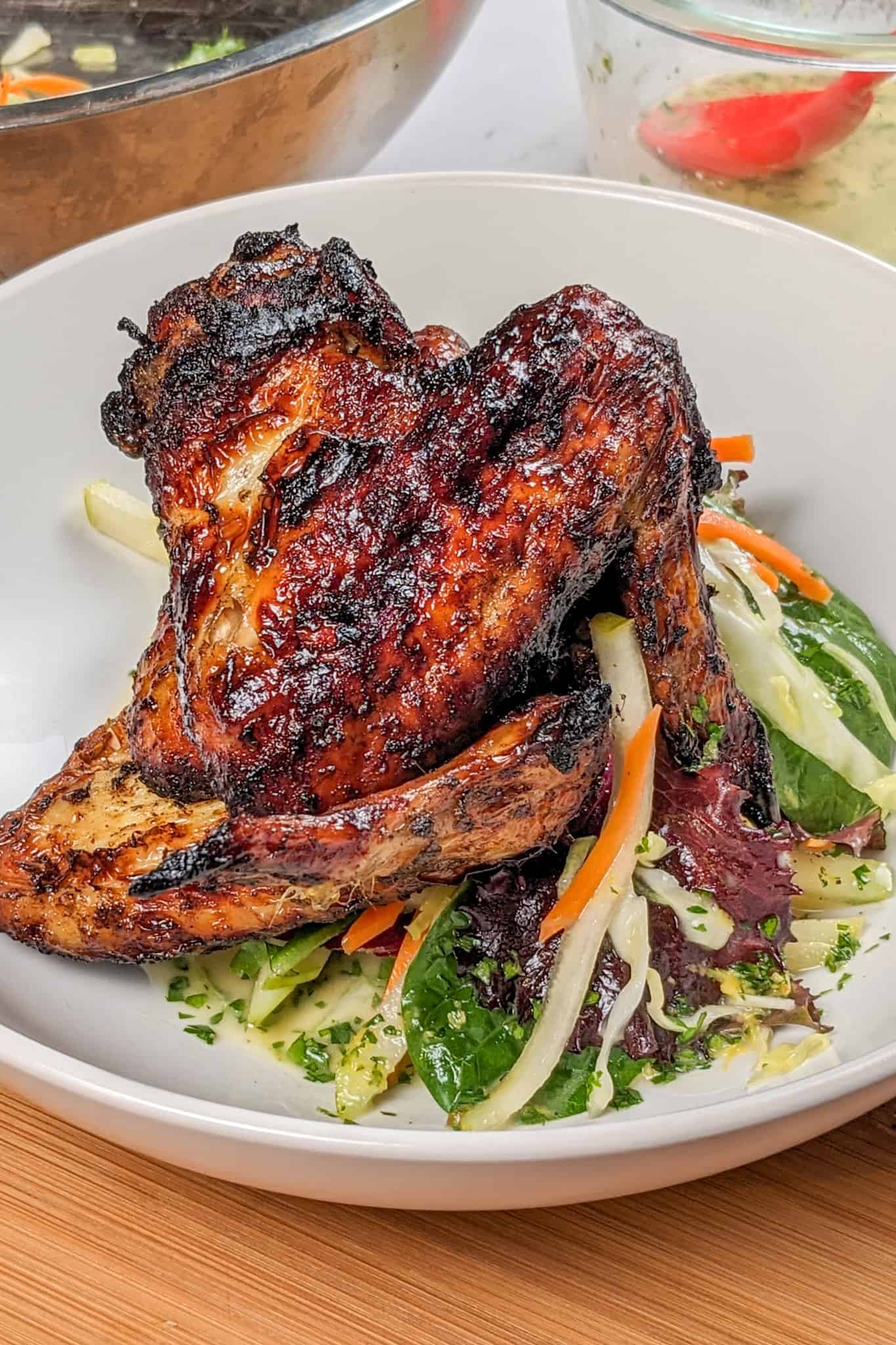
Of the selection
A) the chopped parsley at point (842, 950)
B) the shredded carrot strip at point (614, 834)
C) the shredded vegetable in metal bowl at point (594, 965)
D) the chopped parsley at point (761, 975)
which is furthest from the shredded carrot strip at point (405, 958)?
the chopped parsley at point (842, 950)

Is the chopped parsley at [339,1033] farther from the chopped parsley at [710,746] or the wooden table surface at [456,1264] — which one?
the chopped parsley at [710,746]

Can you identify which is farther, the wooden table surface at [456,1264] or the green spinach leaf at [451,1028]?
the green spinach leaf at [451,1028]

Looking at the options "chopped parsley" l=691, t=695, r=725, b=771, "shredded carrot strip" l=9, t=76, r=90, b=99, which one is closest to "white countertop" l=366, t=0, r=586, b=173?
"shredded carrot strip" l=9, t=76, r=90, b=99

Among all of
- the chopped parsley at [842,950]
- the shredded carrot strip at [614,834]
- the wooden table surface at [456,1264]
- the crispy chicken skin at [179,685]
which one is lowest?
the wooden table surface at [456,1264]

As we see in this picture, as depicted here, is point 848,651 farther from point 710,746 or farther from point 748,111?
point 748,111

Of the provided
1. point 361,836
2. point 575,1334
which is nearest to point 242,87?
point 361,836

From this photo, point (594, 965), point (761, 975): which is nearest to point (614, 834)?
point (594, 965)
